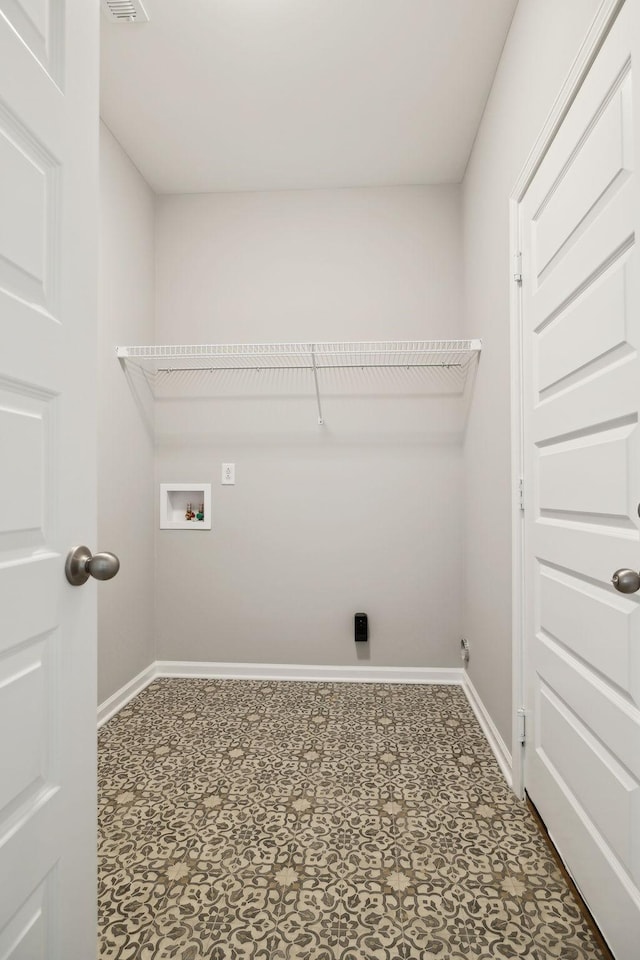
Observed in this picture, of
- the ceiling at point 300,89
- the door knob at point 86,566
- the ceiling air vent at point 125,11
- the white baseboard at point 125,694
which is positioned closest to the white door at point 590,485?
the ceiling at point 300,89

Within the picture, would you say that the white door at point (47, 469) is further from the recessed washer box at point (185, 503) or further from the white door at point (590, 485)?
the recessed washer box at point (185, 503)

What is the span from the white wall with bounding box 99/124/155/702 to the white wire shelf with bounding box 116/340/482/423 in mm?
184

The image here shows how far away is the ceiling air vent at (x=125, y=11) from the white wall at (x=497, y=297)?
4.32 ft

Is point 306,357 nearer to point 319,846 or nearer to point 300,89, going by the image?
point 300,89

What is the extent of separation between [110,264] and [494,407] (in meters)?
1.90

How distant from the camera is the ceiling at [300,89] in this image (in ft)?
6.31

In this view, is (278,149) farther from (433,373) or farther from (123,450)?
(123,450)

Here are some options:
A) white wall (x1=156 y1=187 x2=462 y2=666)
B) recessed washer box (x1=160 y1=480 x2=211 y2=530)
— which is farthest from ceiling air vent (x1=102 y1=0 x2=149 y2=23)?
recessed washer box (x1=160 y1=480 x2=211 y2=530)

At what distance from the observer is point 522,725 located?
1.78 m

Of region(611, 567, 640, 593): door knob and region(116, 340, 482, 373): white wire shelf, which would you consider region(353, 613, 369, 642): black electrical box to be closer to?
region(116, 340, 482, 373): white wire shelf

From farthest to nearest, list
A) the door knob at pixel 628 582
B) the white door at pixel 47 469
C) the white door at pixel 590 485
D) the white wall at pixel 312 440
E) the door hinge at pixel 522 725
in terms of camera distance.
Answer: the white wall at pixel 312 440, the door hinge at pixel 522 725, the white door at pixel 590 485, the door knob at pixel 628 582, the white door at pixel 47 469

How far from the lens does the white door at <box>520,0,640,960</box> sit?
108cm

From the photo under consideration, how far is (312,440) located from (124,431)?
3.27ft

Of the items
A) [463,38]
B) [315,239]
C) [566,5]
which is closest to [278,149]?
[315,239]
